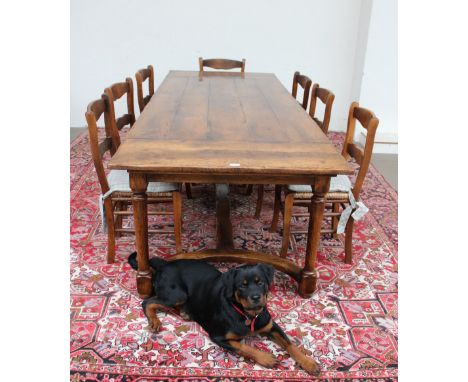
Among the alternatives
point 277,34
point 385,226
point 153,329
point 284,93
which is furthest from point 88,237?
point 277,34

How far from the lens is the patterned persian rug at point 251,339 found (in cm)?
174

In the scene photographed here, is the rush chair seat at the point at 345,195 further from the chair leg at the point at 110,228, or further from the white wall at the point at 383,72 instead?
the white wall at the point at 383,72

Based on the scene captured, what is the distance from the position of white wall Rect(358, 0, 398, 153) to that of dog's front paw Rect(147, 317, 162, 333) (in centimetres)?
351

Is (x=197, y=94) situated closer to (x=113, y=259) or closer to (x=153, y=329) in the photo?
(x=113, y=259)

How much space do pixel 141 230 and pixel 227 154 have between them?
0.59 meters

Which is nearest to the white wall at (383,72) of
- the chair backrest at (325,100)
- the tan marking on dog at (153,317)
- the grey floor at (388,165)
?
the grey floor at (388,165)

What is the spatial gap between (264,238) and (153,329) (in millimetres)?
1098

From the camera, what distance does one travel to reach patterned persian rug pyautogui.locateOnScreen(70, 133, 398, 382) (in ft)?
5.71

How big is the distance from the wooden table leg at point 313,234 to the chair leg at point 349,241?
43 centimetres

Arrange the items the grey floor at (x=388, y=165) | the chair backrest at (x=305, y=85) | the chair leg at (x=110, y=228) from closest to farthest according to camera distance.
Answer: the chair leg at (x=110, y=228) → the chair backrest at (x=305, y=85) → the grey floor at (x=388, y=165)

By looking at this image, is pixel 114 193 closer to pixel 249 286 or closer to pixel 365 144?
pixel 249 286

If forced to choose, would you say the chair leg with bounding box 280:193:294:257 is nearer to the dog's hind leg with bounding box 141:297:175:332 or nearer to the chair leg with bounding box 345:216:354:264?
the chair leg with bounding box 345:216:354:264

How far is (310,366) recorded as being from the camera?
5.66ft

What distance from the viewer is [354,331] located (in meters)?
1.99
